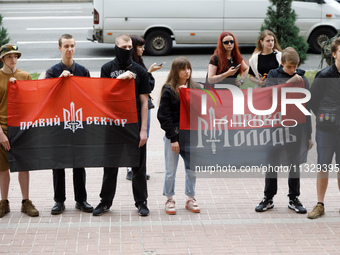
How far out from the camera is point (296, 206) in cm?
702

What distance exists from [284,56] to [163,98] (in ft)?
4.88

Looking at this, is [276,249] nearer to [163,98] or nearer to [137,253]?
[137,253]

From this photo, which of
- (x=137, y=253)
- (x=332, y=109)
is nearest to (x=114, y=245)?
(x=137, y=253)

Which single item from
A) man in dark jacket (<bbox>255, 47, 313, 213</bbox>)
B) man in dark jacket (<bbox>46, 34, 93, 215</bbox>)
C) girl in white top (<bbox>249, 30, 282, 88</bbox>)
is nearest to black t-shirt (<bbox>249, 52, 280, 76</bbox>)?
girl in white top (<bbox>249, 30, 282, 88</bbox>)

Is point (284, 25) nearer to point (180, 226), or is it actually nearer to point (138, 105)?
point (138, 105)

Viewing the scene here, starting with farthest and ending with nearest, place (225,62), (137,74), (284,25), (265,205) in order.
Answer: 1. (284,25)
2. (225,62)
3. (265,205)
4. (137,74)

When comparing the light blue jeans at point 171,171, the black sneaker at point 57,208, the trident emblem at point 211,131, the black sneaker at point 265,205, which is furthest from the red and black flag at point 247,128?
the black sneaker at point 57,208

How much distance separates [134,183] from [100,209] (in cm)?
51

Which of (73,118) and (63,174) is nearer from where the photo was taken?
(73,118)

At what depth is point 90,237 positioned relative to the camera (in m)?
6.29

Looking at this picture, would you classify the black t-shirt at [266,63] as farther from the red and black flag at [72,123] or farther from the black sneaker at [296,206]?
the red and black flag at [72,123]

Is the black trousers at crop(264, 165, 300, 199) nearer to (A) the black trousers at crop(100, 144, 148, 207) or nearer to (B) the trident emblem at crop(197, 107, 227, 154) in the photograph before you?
(B) the trident emblem at crop(197, 107, 227, 154)

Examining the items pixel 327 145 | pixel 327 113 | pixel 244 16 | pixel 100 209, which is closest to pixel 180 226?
pixel 100 209

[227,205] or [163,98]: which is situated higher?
[163,98]
